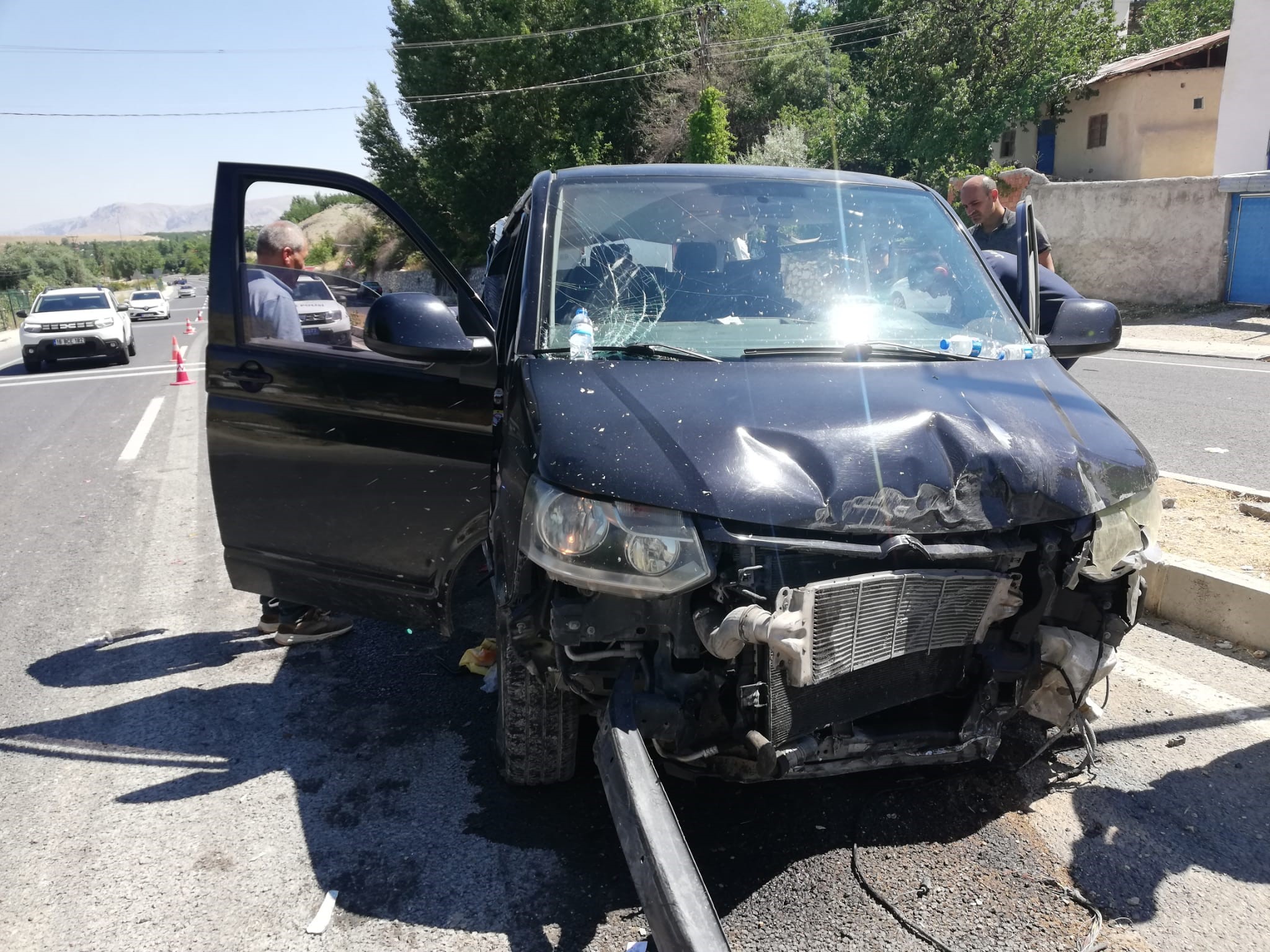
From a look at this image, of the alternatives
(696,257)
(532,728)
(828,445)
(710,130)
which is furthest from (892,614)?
(710,130)

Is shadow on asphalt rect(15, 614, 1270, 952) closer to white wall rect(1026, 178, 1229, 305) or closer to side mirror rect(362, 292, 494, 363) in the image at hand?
side mirror rect(362, 292, 494, 363)

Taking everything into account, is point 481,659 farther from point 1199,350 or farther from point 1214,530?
point 1199,350

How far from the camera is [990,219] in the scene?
18.8ft

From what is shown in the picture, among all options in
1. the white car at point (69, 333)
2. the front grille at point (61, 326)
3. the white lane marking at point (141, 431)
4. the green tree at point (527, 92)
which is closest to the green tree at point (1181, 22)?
the green tree at point (527, 92)

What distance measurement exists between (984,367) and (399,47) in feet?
129

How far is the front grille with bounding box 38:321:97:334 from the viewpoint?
61.7 feet

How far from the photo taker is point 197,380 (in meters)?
16.1

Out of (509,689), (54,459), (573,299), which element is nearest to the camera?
(509,689)

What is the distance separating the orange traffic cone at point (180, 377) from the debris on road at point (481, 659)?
43.7ft

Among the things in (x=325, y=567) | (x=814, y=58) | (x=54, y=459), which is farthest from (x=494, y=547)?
(x=814, y=58)

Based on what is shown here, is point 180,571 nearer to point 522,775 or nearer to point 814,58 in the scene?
point 522,775

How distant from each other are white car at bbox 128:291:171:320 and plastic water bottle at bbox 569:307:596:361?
4371cm

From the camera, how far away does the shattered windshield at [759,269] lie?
3080 mm

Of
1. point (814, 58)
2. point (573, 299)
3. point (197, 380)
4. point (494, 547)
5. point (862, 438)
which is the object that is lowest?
point (197, 380)
